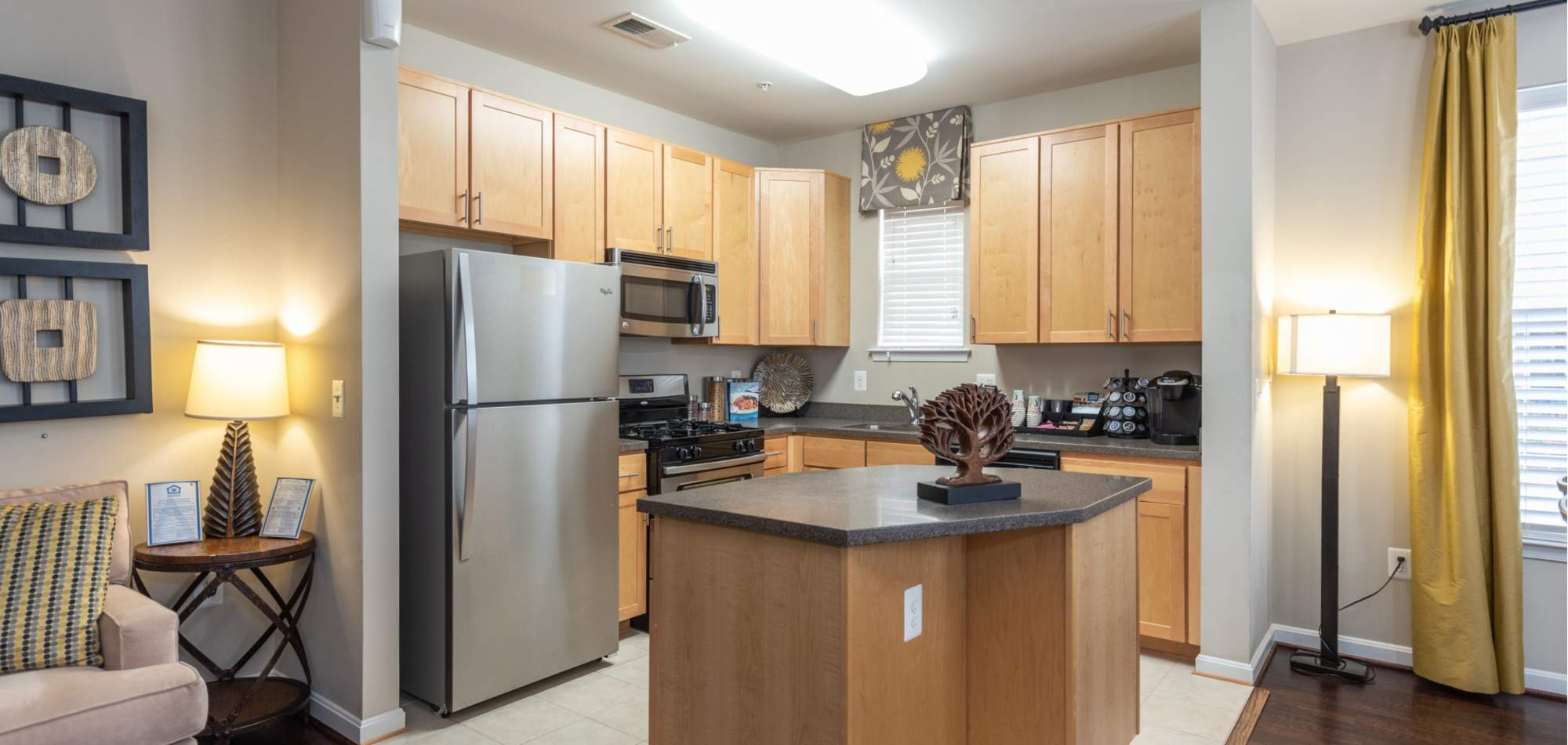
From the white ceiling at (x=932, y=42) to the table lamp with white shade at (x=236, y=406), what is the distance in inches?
59.9

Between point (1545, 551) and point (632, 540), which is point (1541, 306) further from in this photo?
point (632, 540)

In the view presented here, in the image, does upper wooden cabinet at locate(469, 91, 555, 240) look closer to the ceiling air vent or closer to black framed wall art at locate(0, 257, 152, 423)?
the ceiling air vent

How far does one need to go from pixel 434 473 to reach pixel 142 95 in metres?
1.58

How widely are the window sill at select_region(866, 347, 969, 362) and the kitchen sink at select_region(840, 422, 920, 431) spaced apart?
37cm

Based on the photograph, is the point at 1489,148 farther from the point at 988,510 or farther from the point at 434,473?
the point at 434,473

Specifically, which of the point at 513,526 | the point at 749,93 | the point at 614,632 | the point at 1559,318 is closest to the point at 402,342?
the point at 513,526

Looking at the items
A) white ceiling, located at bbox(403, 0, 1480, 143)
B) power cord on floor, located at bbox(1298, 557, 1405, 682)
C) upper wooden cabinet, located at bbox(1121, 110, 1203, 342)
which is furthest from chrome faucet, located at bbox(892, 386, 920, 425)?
power cord on floor, located at bbox(1298, 557, 1405, 682)

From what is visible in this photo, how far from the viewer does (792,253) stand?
4754mm

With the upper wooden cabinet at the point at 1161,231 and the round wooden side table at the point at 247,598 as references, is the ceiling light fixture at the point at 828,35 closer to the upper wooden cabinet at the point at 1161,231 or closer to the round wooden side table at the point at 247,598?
the upper wooden cabinet at the point at 1161,231

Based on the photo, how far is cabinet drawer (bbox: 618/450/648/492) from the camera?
364 cm

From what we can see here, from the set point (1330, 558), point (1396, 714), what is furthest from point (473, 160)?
point (1396, 714)

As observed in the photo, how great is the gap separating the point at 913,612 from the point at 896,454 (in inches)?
90.2

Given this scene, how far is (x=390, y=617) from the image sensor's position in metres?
→ 2.86

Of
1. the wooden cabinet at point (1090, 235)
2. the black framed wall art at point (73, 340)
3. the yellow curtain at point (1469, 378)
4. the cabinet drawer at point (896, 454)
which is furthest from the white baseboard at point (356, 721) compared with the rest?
the yellow curtain at point (1469, 378)
